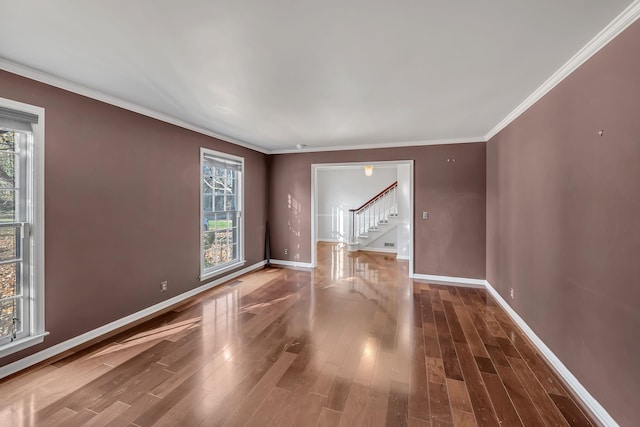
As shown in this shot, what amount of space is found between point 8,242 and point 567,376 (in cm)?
461

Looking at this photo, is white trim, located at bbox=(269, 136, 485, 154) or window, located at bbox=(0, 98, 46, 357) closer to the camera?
window, located at bbox=(0, 98, 46, 357)

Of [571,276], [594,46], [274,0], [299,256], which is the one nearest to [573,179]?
[571,276]

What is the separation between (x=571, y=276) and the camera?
7.13 ft

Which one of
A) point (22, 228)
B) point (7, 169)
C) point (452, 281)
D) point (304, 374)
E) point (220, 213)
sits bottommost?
point (304, 374)

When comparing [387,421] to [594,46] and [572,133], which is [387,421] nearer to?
[572,133]

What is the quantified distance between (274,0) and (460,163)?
13.8 ft

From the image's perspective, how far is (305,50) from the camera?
1989 millimetres

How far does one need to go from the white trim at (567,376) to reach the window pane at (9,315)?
14.3ft

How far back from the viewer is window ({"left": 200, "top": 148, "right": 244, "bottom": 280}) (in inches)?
173

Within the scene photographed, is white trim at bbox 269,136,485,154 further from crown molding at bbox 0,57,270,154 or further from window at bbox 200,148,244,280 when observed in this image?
crown molding at bbox 0,57,270,154

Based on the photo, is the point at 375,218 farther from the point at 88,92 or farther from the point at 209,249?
the point at 88,92

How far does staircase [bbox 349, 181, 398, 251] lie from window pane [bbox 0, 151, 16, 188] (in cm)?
679

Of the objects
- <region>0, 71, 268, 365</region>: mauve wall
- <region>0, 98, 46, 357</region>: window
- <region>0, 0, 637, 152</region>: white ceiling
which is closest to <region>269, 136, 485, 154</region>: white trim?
<region>0, 0, 637, 152</region>: white ceiling

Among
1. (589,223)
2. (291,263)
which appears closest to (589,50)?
(589,223)
